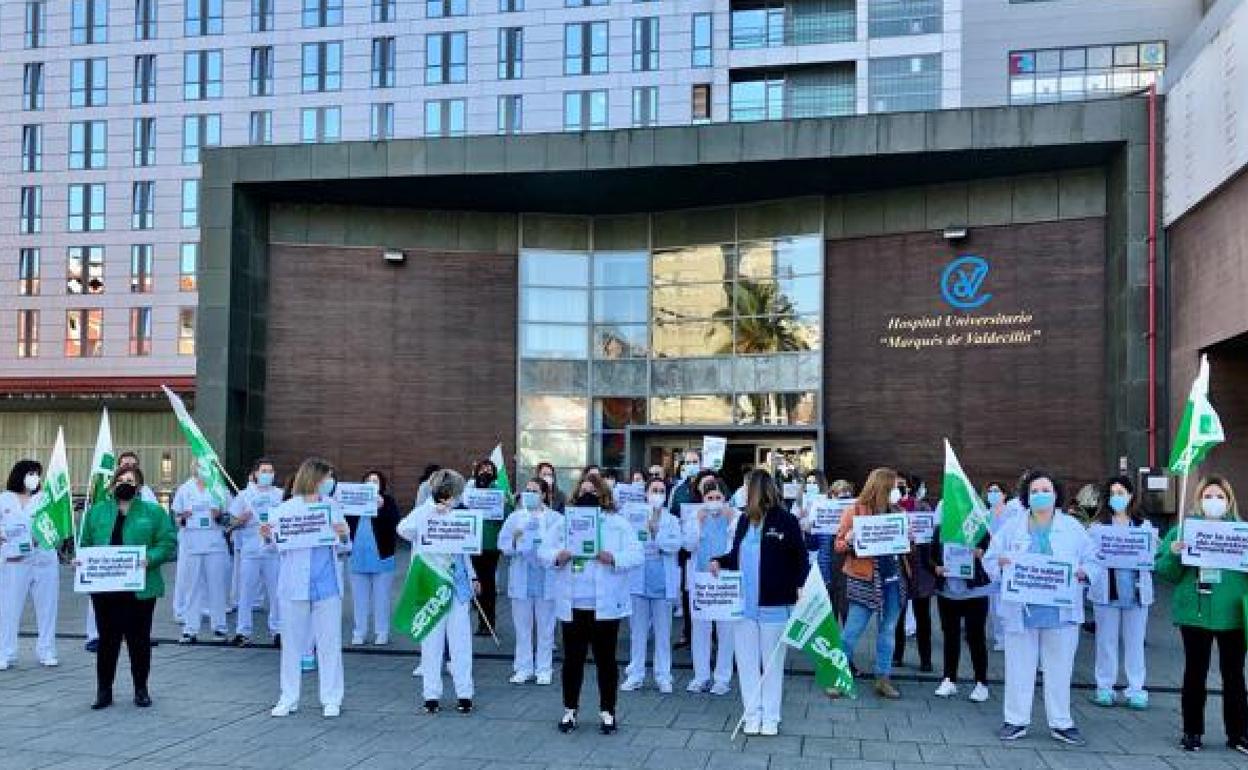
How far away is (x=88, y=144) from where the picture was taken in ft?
177

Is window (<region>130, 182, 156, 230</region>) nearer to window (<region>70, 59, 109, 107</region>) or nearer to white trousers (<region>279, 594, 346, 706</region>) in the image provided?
window (<region>70, 59, 109, 107</region>)

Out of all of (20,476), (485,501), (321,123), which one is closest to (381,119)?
(321,123)

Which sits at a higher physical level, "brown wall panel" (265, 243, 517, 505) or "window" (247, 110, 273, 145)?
"window" (247, 110, 273, 145)

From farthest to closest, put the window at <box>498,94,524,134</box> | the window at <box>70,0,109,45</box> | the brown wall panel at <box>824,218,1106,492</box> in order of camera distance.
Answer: the window at <box>70,0,109,45</box>
the window at <box>498,94,524,134</box>
the brown wall panel at <box>824,218,1106,492</box>

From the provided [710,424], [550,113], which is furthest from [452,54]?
[710,424]

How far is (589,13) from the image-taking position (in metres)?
47.4

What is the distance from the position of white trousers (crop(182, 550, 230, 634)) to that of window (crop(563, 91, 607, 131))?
123 feet

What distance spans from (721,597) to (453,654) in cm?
239

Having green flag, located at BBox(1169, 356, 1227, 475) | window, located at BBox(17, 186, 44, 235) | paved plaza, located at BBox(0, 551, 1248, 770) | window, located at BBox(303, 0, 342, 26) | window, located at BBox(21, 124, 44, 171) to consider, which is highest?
window, located at BBox(303, 0, 342, 26)

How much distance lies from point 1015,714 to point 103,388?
161 feet

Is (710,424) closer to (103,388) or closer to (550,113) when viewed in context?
(550,113)

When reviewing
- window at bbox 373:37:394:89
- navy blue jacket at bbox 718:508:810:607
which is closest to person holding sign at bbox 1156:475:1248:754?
navy blue jacket at bbox 718:508:810:607

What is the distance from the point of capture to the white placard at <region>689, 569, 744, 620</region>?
8.23 m

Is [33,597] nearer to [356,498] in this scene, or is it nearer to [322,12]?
[356,498]
